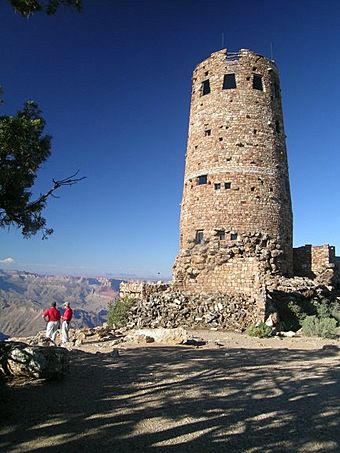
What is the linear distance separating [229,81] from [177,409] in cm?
2192

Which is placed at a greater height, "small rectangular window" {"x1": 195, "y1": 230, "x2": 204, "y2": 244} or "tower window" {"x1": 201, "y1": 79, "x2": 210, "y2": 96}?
"tower window" {"x1": 201, "y1": 79, "x2": 210, "y2": 96}

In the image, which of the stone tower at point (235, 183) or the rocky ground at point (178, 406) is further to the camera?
the stone tower at point (235, 183)

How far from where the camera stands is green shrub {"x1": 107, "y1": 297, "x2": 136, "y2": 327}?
20.3 metres

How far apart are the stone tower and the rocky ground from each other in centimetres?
1040

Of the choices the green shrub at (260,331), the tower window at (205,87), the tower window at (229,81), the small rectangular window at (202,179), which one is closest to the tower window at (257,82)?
the tower window at (229,81)

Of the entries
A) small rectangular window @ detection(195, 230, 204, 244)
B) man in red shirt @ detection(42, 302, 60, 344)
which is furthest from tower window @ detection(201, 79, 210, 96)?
man in red shirt @ detection(42, 302, 60, 344)

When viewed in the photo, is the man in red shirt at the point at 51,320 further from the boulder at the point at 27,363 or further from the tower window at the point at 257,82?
the tower window at the point at 257,82

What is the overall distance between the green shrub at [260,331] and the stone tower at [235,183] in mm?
3353

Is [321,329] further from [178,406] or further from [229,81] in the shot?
[229,81]

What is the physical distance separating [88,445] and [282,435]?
2977mm

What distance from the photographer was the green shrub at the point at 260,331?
16.1 metres

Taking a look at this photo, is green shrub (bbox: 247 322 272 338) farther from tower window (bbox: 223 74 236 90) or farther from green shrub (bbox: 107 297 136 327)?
tower window (bbox: 223 74 236 90)

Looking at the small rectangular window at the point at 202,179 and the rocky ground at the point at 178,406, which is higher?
the small rectangular window at the point at 202,179

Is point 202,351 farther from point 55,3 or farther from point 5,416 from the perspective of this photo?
point 55,3
